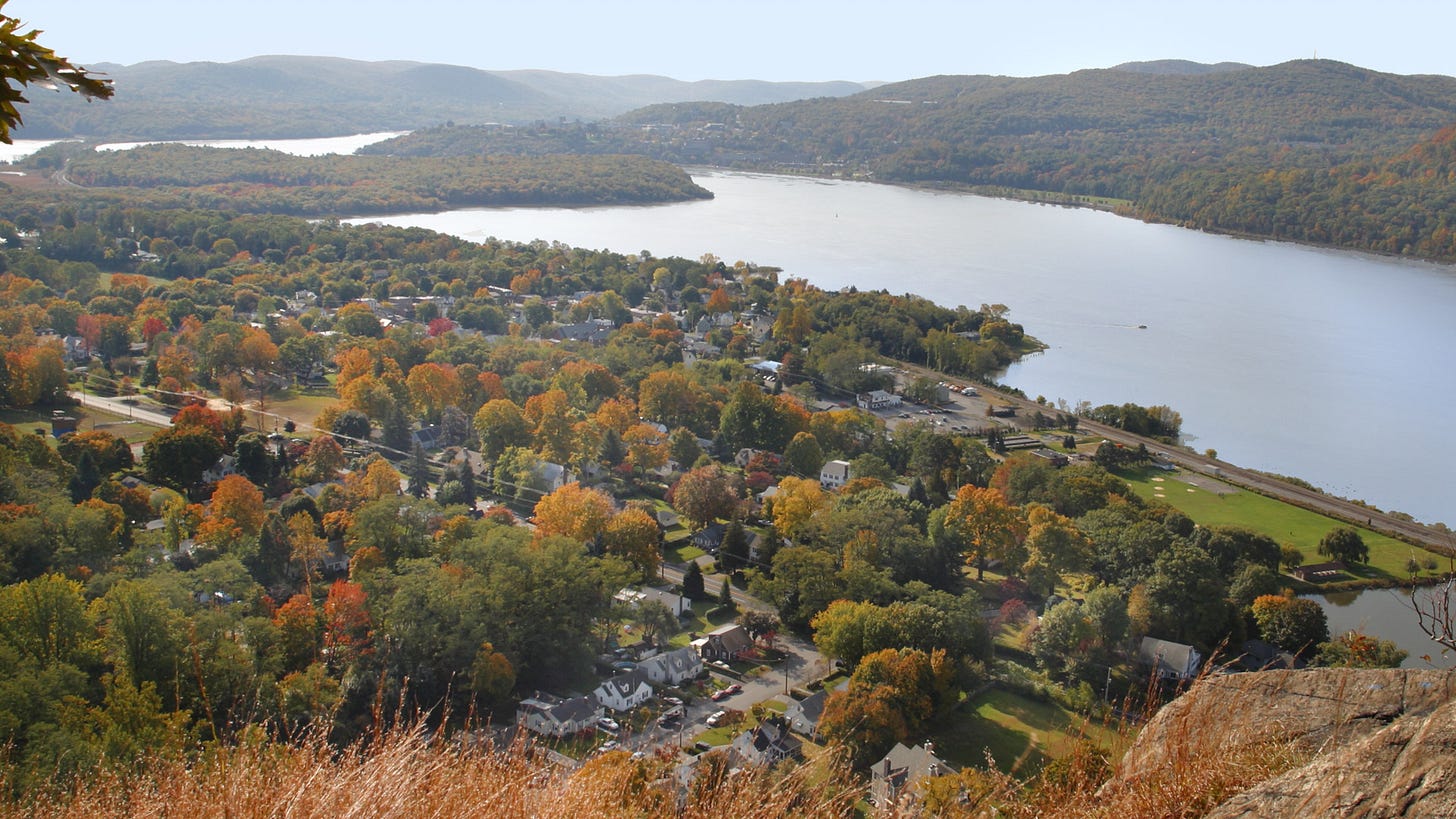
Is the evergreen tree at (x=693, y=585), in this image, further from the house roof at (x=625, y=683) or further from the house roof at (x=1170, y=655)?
the house roof at (x=1170, y=655)

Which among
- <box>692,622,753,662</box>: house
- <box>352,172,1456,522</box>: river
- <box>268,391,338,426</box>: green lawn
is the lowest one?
<box>268,391,338,426</box>: green lawn

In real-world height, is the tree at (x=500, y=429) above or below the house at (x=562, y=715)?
above

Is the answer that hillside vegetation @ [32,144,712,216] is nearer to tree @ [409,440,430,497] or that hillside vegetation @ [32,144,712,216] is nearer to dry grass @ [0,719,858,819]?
tree @ [409,440,430,497]

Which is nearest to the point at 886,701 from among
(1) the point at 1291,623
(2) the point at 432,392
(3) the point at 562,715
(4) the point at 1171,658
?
(3) the point at 562,715

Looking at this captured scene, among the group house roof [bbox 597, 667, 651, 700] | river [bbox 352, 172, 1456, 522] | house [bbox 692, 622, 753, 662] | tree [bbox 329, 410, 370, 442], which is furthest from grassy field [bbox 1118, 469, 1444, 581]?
tree [bbox 329, 410, 370, 442]

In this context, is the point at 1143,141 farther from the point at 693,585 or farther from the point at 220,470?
the point at 220,470

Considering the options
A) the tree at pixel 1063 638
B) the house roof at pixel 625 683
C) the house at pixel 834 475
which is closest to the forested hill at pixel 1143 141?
the house at pixel 834 475
